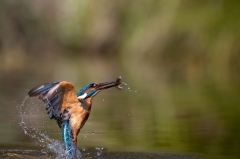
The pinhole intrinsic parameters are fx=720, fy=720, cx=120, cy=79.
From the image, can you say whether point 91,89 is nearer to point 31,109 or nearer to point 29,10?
point 31,109

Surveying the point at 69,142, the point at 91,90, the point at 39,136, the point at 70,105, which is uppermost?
the point at 91,90

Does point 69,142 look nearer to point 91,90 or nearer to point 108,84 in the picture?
point 91,90

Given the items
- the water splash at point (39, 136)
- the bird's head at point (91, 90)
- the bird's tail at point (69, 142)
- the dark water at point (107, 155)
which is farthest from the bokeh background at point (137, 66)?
the bird's head at point (91, 90)

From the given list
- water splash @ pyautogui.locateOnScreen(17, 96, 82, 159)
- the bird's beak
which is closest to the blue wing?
the bird's beak

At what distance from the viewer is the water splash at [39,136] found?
7.42m

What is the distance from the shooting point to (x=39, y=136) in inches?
331

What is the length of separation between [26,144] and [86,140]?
0.75 metres

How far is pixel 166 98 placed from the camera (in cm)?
1260

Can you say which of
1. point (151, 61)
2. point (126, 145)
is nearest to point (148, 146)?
point (126, 145)

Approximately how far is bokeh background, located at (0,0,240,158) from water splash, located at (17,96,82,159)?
10 centimetres

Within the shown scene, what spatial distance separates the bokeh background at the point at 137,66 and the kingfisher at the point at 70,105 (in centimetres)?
62

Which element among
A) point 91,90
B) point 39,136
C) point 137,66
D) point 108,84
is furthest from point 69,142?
point 137,66

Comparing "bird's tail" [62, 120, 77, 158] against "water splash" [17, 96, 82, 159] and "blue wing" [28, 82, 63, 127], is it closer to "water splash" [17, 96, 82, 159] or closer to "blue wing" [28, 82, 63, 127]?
"water splash" [17, 96, 82, 159]

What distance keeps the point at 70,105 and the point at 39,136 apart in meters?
Answer: 1.34
